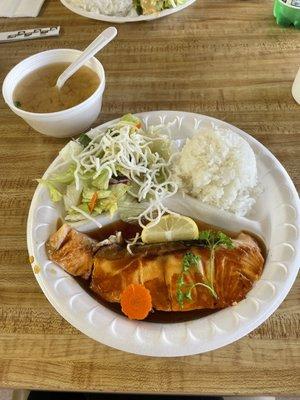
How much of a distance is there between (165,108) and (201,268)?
80 centimetres

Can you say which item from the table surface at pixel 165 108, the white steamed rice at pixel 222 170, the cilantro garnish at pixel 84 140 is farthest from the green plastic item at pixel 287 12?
the cilantro garnish at pixel 84 140

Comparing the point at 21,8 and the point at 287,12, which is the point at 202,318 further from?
the point at 21,8

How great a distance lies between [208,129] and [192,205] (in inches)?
10.4

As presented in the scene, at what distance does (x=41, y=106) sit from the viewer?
1.41m

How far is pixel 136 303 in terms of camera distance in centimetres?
104

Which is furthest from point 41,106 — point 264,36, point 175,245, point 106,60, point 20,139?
point 264,36

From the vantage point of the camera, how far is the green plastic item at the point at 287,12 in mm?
1761

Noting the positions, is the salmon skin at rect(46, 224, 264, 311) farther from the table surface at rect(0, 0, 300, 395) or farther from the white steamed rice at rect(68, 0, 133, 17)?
the white steamed rice at rect(68, 0, 133, 17)

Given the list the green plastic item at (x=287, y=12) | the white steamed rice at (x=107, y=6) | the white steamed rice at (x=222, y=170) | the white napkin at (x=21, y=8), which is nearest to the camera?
the white steamed rice at (x=222, y=170)

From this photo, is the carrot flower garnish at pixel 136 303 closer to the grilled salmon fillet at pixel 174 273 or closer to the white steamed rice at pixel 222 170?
the grilled salmon fillet at pixel 174 273

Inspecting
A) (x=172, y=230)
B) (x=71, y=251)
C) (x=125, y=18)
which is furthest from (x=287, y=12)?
(x=71, y=251)

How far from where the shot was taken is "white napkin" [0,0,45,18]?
212 centimetres

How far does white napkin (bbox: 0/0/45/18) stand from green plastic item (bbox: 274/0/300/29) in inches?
51.3

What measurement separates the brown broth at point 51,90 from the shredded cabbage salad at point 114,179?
218mm
